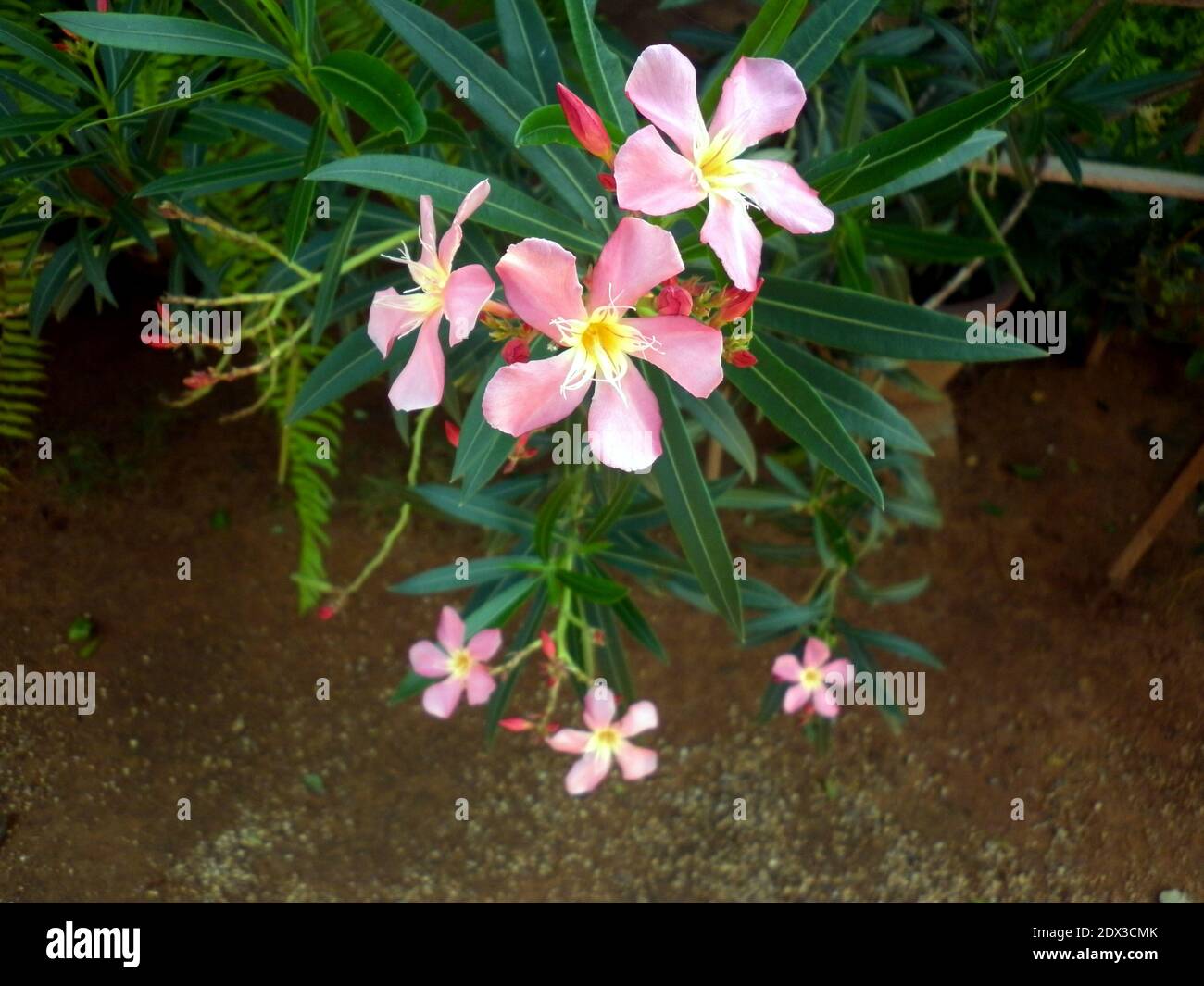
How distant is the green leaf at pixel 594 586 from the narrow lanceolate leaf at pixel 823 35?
2.26 ft

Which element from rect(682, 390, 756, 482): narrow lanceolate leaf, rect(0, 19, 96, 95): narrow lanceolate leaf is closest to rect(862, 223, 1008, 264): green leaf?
rect(682, 390, 756, 482): narrow lanceolate leaf

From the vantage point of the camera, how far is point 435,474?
2.14 metres

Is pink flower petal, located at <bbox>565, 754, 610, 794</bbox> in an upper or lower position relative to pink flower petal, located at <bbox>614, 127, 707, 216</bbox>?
lower

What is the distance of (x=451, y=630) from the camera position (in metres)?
1.46

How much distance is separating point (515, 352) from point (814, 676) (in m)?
1.12

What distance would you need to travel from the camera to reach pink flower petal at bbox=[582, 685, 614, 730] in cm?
144

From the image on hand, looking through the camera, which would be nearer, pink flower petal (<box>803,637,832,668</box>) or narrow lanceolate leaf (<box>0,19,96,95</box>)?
narrow lanceolate leaf (<box>0,19,96,95</box>)

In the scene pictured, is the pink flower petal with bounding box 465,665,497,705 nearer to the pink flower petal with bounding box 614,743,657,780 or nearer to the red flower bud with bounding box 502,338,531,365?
the pink flower petal with bounding box 614,743,657,780

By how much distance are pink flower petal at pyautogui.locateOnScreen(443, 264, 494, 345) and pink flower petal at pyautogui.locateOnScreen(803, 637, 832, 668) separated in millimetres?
1145
